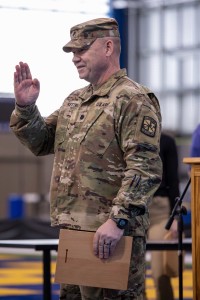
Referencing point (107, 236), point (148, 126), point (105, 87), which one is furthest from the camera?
point (105, 87)

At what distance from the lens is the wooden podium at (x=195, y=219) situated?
5.50 meters

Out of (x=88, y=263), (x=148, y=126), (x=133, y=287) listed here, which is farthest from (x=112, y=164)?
(x=133, y=287)

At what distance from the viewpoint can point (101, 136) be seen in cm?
502

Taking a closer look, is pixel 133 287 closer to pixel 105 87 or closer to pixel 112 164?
pixel 112 164

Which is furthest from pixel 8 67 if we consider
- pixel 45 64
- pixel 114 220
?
pixel 114 220

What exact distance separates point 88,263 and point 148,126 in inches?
29.3

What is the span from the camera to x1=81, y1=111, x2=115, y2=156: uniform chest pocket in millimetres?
5016

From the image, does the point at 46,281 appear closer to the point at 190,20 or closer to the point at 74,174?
the point at 74,174

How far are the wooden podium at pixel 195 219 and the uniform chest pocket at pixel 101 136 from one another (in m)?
0.67

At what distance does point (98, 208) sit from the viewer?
5.01 meters

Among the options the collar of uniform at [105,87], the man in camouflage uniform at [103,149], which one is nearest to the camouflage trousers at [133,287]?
the man in camouflage uniform at [103,149]

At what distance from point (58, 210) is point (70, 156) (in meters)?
0.28

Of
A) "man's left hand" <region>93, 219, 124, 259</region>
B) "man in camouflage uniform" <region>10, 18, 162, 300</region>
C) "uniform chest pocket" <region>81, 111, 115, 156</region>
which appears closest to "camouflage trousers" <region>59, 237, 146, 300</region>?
"man in camouflage uniform" <region>10, 18, 162, 300</region>

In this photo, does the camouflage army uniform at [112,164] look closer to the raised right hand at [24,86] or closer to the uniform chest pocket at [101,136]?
the uniform chest pocket at [101,136]
